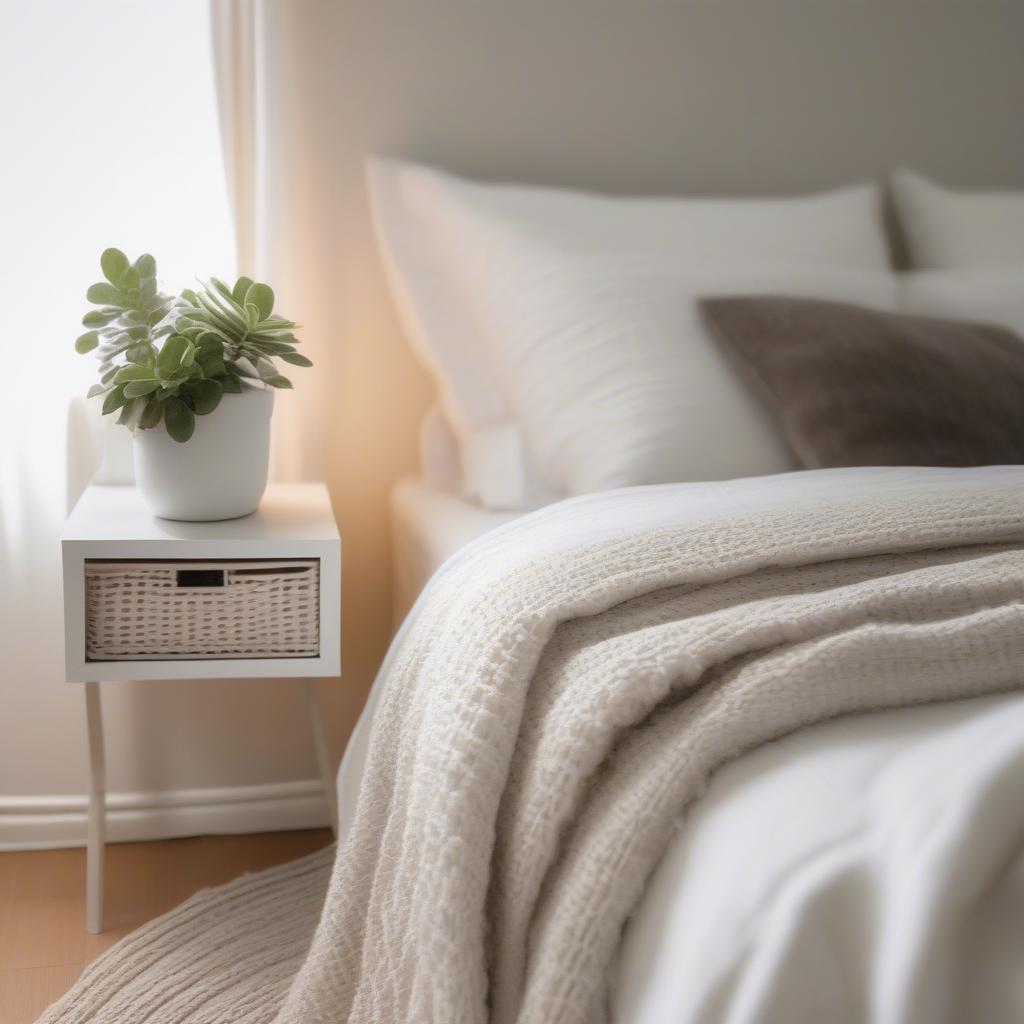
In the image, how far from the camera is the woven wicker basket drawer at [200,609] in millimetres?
1241

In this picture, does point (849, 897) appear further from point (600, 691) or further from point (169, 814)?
point (169, 814)

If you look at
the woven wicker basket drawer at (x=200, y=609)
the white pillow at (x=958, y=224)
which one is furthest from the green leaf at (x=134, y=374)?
the white pillow at (x=958, y=224)

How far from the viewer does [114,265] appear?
4.20 ft

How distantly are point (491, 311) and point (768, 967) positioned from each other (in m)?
1.16

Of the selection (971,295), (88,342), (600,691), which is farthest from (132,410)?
(971,295)

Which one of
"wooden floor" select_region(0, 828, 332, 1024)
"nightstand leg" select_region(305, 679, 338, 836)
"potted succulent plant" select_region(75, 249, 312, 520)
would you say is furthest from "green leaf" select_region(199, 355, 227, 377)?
"wooden floor" select_region(0, 828, 332, 1024)

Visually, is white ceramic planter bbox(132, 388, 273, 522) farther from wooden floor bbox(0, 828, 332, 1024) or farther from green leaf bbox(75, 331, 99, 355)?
wooden floor bbox(0, 828, 332, 1024)

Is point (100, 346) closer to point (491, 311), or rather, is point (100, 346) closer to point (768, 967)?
point (491, 311)

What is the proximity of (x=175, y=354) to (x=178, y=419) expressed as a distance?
72mm

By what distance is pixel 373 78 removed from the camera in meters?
1.72

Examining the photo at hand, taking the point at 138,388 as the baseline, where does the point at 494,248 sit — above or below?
above

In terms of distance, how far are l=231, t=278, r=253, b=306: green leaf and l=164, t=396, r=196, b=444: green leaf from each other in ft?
0.54

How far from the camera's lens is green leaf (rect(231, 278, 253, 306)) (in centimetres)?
131

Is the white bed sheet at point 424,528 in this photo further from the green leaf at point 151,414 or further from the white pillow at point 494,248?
the green leaf at point 151,414
